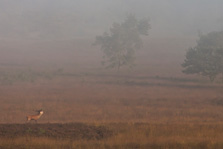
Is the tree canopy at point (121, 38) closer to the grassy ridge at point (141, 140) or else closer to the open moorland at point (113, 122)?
the open moorland at point (113, 122)

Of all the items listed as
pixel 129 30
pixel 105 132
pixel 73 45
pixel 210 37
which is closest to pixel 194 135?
pixel 105 132

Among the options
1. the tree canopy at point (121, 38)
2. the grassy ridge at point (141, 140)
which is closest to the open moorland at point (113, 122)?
the grassy ridge at point (141, 140)

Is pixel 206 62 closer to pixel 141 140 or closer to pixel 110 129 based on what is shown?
pixel 110 129

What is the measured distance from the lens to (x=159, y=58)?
97625mm

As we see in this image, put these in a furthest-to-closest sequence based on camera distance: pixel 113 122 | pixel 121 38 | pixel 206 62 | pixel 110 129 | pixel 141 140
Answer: pixel 121 38 < pixel 206 62 < pixel 113 122 < pixel 110 129 < pixel 141 140

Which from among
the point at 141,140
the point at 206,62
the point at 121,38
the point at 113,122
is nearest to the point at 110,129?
the point at 113,122

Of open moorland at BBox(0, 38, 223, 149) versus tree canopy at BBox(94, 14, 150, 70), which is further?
tree canopy at BBox(94, 14, 150, 70)

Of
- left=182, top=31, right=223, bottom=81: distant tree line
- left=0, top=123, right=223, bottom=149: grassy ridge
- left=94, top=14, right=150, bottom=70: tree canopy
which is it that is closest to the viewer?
left=0, top=123, right=223, bottom=149: grassy ridge

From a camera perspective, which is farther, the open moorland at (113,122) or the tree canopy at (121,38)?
the tree canopy at (121,38)

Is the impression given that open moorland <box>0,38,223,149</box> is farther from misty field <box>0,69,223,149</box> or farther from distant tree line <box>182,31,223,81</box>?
distant tree line <box>182,31,223,81</box>

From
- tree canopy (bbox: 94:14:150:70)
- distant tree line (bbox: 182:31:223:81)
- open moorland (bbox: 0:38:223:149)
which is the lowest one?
open moorland (bbox: 0:38:223:149)

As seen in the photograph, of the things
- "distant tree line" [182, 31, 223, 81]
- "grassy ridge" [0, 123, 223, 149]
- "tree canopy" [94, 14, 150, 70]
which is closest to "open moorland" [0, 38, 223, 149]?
"grassy ridge" [0, 123, 223, 149]

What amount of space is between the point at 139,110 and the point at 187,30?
181m

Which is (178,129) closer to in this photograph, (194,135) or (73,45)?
(194,135)
